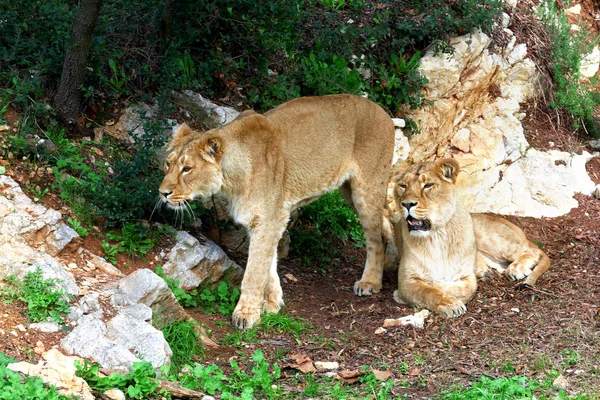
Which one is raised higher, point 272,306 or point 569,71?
point 569,71

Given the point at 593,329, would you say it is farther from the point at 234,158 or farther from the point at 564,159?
the point at 564,159

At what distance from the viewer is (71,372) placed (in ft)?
15.9

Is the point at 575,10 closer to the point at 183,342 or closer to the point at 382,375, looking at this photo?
the point at 382,375

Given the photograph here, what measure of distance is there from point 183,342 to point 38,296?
117cm

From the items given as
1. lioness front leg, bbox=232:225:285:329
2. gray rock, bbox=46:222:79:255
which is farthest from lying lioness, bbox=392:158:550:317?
gray rock, bbox=46:222:79:255

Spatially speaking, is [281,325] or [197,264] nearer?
[281,325]

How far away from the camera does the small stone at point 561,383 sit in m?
5.26

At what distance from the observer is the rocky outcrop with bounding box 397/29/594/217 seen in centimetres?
1007

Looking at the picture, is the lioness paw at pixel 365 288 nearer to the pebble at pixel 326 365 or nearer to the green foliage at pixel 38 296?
the pebble at pixel 326 365

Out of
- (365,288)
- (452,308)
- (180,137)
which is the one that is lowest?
(365,288)

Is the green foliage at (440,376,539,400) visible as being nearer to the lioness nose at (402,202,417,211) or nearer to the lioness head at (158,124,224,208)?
the lioness nose at (402,202,417,211)

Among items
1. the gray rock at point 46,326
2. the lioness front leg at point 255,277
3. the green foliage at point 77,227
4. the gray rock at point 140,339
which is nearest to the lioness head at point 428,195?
the lioness front leg at point 255,277

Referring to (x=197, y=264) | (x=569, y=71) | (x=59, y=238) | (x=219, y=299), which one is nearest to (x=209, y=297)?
(x=219, y=299)

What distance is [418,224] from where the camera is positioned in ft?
24.0
